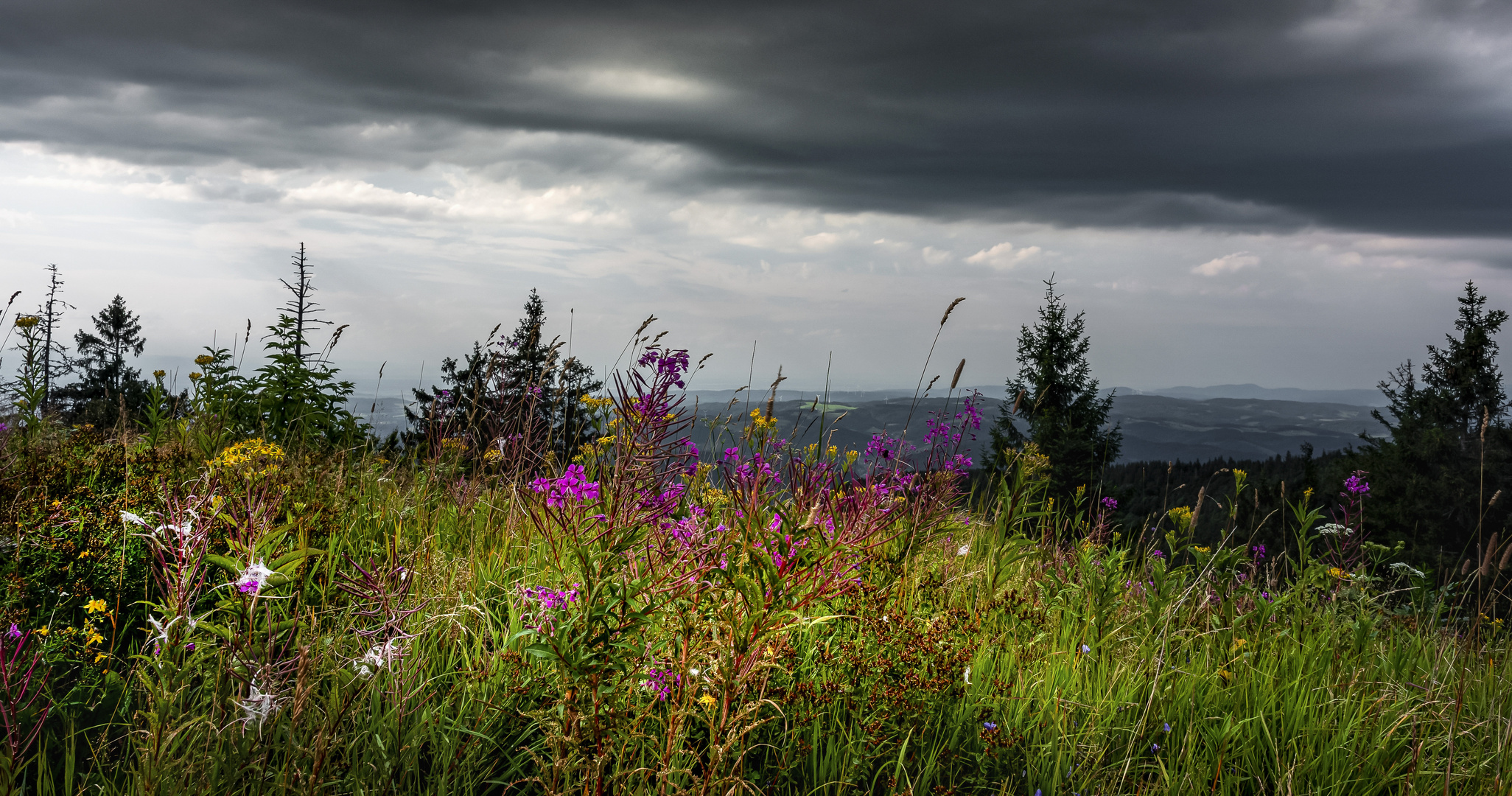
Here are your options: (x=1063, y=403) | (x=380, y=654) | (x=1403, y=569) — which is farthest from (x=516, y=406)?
(x=1063, y=403)

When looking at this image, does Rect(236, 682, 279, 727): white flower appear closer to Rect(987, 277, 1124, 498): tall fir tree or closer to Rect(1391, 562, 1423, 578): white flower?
Rect(1391, 562, 1423, 578): white flower

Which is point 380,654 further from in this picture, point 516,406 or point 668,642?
point 516,406

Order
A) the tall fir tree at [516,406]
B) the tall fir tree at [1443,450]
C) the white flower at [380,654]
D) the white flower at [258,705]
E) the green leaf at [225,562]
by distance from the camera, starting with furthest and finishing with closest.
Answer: the tall fir tree at [1443,450] < the tall fir tree at [516,406] < the white flower at [380,654] < the green leaf at [225,562] < the white flower at [258,705]

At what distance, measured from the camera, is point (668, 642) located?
2242 mm

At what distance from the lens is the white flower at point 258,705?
5.57ft

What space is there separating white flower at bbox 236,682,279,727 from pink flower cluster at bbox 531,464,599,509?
29.8 inches

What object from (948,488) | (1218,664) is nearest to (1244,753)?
(1218,664)

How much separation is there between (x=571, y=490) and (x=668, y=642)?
0.59 m

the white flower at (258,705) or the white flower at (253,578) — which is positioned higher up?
the white flower at (253,578)

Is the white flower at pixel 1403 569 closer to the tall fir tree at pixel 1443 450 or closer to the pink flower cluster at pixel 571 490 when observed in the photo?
the pink flower cluster at pixel 571 490

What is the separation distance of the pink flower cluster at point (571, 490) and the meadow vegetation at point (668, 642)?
0.01 m

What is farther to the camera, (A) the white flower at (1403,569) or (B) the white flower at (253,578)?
(A) the white flower at (1403,569)

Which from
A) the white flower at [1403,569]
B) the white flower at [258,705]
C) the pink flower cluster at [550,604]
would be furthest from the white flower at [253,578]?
the white flower at [1403,569]

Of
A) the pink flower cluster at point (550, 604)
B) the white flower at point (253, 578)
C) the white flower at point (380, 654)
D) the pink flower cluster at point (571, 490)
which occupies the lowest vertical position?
the white flower at point (380, 654)
